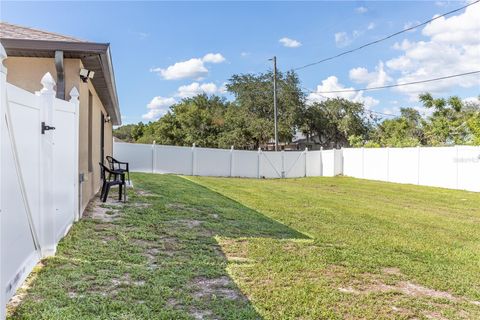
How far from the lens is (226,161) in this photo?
20.7 metres

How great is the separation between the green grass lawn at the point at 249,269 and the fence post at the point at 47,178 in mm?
222

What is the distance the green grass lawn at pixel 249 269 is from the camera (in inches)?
118

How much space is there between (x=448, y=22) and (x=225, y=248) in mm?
14858

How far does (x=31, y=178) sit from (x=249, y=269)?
228 cm

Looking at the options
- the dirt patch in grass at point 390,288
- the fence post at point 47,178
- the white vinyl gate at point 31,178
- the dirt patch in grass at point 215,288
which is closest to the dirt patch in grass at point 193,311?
the dirt patch in grass at point 215,288

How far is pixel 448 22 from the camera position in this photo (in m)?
15.1

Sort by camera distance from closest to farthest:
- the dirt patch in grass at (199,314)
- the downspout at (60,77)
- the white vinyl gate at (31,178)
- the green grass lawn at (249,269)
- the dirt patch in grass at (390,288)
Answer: the white vinyl gate at (31,178)
the dirt patch in grass at (199,314)
the green grass lawn at (249,269)
the dirt patch in grass at (390,288)
the downspout at (60,77)

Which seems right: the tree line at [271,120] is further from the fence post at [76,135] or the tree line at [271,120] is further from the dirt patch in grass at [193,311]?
the dirt patch in grass at [193,311]

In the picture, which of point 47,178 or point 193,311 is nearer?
point 193,311

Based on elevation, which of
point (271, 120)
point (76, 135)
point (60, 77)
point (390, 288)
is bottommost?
point (390, 288)

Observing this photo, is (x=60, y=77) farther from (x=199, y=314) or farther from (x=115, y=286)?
(x=199, y=314)

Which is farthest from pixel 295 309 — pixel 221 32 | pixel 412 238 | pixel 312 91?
pixel 312 91

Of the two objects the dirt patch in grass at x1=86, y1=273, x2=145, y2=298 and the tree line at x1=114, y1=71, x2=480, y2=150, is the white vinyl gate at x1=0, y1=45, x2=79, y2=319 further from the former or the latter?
the tree line at x1=114, y1=71, x2=480, y2=150

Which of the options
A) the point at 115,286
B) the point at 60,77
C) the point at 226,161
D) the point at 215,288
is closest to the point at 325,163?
the point at 226,161
